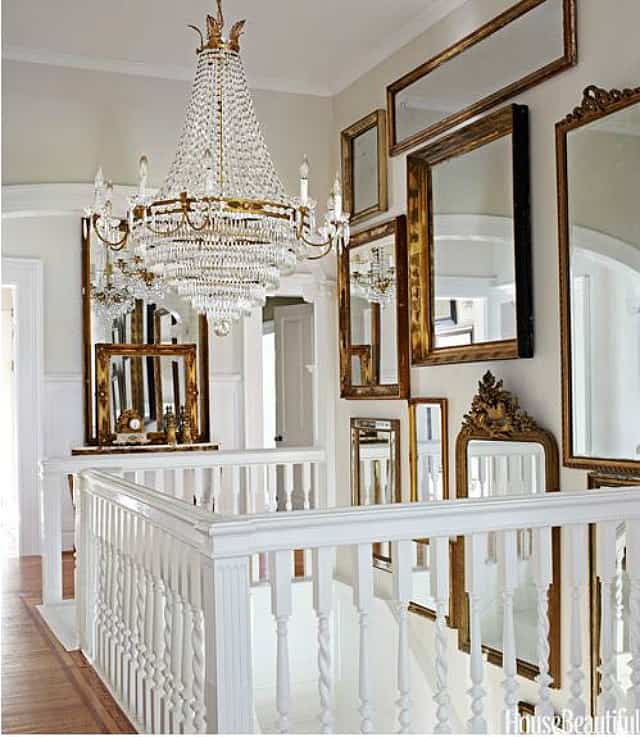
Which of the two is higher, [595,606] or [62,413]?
[62,413]

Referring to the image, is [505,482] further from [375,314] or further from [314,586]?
[314,586]

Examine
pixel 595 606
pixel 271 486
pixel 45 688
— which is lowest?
pixel 45 688

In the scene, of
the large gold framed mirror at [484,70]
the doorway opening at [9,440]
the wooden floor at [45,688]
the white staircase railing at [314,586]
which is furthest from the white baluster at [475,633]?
the doorway opening at [9,440]

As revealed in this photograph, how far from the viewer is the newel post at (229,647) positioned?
2.21 m

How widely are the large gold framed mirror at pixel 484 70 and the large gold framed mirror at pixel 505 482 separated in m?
1.24

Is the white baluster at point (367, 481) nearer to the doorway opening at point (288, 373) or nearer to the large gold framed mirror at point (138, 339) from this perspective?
the large gold framed mirror at point (138, 339)

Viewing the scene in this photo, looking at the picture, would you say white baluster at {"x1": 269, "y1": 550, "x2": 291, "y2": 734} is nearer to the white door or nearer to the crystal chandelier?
the crystal chandelier

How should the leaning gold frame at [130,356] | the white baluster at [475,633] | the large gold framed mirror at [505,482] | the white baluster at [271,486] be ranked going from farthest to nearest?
the leaning gold frame at [130,356], the white baluster at [271,486], the large gold framed mirror at [505,482], the white baluster at [475,633]

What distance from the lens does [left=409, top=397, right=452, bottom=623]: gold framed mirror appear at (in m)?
4.46

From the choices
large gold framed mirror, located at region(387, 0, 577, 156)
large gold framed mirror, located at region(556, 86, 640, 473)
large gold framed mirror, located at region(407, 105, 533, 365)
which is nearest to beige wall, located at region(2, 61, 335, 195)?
large gold framed mirror, located at region(387, 0, 577, 156)

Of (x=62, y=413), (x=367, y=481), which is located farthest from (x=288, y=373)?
(x=367, y=481)

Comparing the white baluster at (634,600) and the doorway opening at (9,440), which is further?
the doorway opening at (9,440)

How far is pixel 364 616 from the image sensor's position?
7.80ft

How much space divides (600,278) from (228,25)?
235 cm
